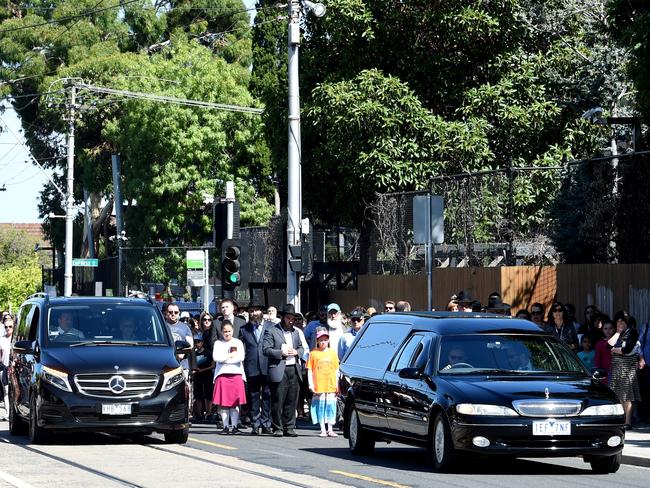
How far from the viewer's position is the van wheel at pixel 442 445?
50.2 feet

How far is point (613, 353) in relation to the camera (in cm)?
2059

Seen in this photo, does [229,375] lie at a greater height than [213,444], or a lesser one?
greater

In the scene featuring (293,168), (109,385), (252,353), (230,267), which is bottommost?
(109,385)

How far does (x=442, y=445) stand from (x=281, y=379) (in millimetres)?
6342

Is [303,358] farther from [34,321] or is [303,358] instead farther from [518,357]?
[518,357]

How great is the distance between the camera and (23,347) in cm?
2002

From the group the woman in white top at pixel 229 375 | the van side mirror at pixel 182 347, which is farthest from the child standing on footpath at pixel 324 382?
the van side mirror at pixel 182 347

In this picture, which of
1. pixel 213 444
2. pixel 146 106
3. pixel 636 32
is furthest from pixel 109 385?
pixel 146 106

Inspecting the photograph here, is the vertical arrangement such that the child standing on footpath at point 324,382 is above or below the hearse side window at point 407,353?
below

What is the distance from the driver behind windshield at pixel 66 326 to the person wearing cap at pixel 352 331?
4106 millimetres

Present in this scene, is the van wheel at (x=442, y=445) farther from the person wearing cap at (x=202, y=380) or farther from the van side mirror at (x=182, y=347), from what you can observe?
the person wearing cap at (x=202, y=380)

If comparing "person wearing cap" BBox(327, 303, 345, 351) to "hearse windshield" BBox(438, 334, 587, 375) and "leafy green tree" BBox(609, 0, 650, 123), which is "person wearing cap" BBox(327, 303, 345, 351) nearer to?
"leafy green tree" BBox(609, 0, 650, 123)

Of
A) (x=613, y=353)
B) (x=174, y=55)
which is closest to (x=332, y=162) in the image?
(x=613, y=353)

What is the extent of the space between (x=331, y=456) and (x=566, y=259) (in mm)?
10274
